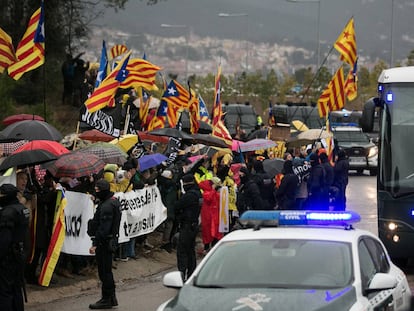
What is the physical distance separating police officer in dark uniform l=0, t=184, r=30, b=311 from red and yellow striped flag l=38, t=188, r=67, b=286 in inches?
126

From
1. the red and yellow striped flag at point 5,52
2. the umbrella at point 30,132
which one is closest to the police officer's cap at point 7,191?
the umbrella at point 30,132

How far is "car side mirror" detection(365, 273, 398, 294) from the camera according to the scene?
7.97m

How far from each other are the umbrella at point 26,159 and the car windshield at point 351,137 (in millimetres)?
28430

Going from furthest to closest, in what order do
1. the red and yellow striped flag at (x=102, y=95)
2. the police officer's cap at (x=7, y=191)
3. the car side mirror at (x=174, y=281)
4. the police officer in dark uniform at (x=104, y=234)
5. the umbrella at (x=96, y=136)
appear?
the umbrella at (x=96, y=136), the red and yellow striped flag at (x=102, y=95), the police officer in dark uniform at (x=104, y=234), the police officer's cap at (x=7, y=191), the car side mirror at (x=174, y=281)

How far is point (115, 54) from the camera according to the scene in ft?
87.8

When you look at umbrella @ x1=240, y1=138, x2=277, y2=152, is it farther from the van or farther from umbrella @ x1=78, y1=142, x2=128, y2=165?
the van

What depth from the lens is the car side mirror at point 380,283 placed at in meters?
7.97

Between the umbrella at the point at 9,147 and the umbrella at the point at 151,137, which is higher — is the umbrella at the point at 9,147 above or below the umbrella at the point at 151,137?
above

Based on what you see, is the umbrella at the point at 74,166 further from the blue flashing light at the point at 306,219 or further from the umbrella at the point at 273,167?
the umbrella at the point at 273,167

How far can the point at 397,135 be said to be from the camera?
15641mm

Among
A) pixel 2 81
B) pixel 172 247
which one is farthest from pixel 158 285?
pixel 2 81

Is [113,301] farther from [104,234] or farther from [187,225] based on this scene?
[187,225]

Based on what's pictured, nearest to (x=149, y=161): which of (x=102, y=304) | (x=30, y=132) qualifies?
(x=30, y=132)

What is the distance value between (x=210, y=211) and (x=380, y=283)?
9713 mm
